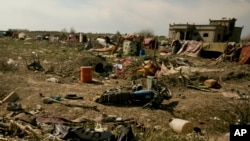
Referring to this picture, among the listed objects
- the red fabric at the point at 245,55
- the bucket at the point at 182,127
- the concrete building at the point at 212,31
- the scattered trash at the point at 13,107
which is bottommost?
the bucket at the point at 182,127

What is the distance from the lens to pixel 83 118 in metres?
5.97

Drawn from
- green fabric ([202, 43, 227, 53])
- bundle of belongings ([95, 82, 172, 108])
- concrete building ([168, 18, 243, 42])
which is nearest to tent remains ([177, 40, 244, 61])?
green fabric ([202, 43, 227, 53])

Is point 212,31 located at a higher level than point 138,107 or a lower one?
higher

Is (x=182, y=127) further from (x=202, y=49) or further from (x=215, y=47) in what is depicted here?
(x=202, y=49)

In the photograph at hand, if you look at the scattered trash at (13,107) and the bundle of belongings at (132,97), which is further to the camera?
the bundle of belongings at (132,97)

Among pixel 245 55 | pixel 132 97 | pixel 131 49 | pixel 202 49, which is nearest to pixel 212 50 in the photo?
pixel 202 49

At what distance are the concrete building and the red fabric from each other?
16.7 metres

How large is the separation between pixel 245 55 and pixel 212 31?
1740 cm

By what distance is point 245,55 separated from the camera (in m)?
14.9

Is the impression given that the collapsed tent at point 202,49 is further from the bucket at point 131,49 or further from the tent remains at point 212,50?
the bucket at point 131,49

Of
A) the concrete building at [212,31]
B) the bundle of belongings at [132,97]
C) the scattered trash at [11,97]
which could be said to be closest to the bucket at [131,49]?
the bundle of belongings at [132,97]

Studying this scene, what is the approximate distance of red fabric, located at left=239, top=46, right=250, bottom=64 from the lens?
1466 cm

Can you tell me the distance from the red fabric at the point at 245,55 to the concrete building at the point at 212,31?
54.8 ft

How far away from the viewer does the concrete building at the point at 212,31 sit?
31717 mm
